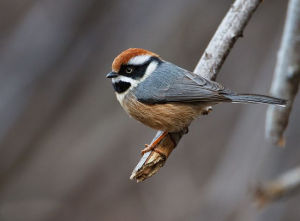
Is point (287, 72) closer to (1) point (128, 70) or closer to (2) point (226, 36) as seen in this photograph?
(2) point (226, 36)

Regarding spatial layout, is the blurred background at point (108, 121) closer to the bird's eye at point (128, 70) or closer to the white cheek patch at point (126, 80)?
the white cheek patch at point (126, 80)

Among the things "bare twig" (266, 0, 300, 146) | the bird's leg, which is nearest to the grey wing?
the bird's leg

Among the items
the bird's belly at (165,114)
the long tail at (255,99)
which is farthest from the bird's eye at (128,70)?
the long tail at (255,99)

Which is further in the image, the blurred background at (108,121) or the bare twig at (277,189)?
the blurred background at (108,121)

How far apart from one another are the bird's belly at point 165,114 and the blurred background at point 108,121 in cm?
161

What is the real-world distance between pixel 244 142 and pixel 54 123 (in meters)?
3.30

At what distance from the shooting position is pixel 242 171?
6.17m

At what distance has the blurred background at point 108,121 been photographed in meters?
6.29

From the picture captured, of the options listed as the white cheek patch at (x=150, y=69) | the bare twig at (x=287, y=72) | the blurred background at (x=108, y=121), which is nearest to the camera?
→ the bare twig at (x=287, y=72)

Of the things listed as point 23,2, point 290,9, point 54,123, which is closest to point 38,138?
point 54,123

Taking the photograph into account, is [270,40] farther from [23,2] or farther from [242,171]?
[23,2]

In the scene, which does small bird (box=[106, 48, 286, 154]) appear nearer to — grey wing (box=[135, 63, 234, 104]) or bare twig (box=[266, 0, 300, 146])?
grey wing (box=[135, 63, 234, 104])

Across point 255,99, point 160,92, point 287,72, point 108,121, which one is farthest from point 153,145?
point 108,121

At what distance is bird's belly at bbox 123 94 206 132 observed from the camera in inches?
183
